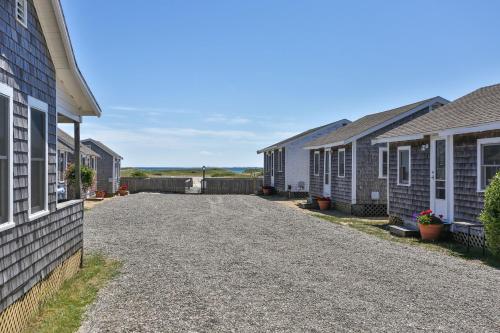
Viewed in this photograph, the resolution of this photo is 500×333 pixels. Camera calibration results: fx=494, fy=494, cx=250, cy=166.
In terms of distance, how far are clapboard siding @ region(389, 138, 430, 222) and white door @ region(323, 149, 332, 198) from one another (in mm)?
6873

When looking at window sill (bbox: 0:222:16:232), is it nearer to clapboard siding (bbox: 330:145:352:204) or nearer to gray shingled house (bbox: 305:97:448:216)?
gray shingled house (bbox: 305:97:448:216)

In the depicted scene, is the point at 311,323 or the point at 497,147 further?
the point at 497,147

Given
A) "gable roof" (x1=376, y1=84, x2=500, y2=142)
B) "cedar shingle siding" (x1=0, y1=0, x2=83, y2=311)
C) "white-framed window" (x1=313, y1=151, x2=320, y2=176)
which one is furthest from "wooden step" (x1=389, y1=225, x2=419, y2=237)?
"white-framed window" (x1=313, y1=151, x2=320, y2=176)

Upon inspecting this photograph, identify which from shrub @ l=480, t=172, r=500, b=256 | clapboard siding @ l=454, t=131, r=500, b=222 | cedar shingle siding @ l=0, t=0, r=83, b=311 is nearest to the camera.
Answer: cedar shingle siding @ l=0, t=0, r=83, b=311

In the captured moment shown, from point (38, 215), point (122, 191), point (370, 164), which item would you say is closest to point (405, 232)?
point (370, 164)

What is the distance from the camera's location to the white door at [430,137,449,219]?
44.8ft

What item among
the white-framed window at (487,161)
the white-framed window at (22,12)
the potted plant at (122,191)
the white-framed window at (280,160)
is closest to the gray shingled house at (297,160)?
the white-framed window at (280,160)

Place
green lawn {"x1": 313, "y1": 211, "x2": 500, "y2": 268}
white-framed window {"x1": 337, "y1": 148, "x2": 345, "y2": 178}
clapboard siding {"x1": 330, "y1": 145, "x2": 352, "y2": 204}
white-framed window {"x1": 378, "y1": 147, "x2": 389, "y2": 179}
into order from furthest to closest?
white-framed window {"x1": 337, "y1": 148, "x2": 345, "y2": 178} < clapboard siding {"x1": 330, "y1": 145, "x2": 352, "y2": 204} < white-framed window {"x1": 378, "y1": 147, "x2": 389, "y2": 179} < green lawn {"x1": 313, "y1": 211, "x2": 500, "y2": 268}

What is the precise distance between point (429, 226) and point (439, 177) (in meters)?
1.68

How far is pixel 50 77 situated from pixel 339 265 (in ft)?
20.0

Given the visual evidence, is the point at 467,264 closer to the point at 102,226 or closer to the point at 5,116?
the point at 5,116

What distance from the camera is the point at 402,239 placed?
44.6 feet

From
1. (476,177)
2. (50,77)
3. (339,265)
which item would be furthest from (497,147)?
(50,77)

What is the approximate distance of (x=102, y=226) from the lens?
53.0ft
